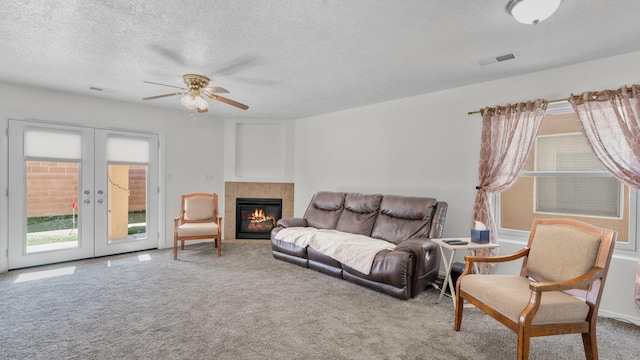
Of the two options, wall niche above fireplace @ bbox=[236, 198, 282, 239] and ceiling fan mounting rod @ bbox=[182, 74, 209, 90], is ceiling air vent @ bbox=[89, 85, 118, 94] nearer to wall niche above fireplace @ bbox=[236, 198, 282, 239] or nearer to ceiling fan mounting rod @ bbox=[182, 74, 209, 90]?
ceiling fan mounting rod @ bbox=[182, 74, 209, 90]

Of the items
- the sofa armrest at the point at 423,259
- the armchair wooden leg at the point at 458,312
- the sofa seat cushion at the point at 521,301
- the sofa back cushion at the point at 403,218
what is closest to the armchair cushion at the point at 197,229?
the sofa back cushion at the point at 403,218

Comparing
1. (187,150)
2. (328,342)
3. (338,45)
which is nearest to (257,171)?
(187,150)

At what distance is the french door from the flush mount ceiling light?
16.8 feet

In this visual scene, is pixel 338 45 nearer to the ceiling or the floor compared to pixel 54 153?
nearer to the ceiling

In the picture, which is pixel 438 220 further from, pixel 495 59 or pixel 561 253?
pixel 495 59

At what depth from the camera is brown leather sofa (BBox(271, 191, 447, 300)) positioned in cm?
307

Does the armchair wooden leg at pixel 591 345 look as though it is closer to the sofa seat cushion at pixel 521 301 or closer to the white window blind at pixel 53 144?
the sofa seat cushion at pixel 521 301

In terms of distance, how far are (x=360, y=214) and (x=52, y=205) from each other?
430cm

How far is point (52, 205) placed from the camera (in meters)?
4.18

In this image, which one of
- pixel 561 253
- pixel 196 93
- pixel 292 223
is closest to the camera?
pixel 561 253

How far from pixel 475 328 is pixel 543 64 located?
2.61 meters

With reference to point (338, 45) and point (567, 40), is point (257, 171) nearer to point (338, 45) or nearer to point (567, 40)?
point (338, 45)

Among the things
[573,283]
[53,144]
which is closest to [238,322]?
[573,283]

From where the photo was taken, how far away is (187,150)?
5449mm
